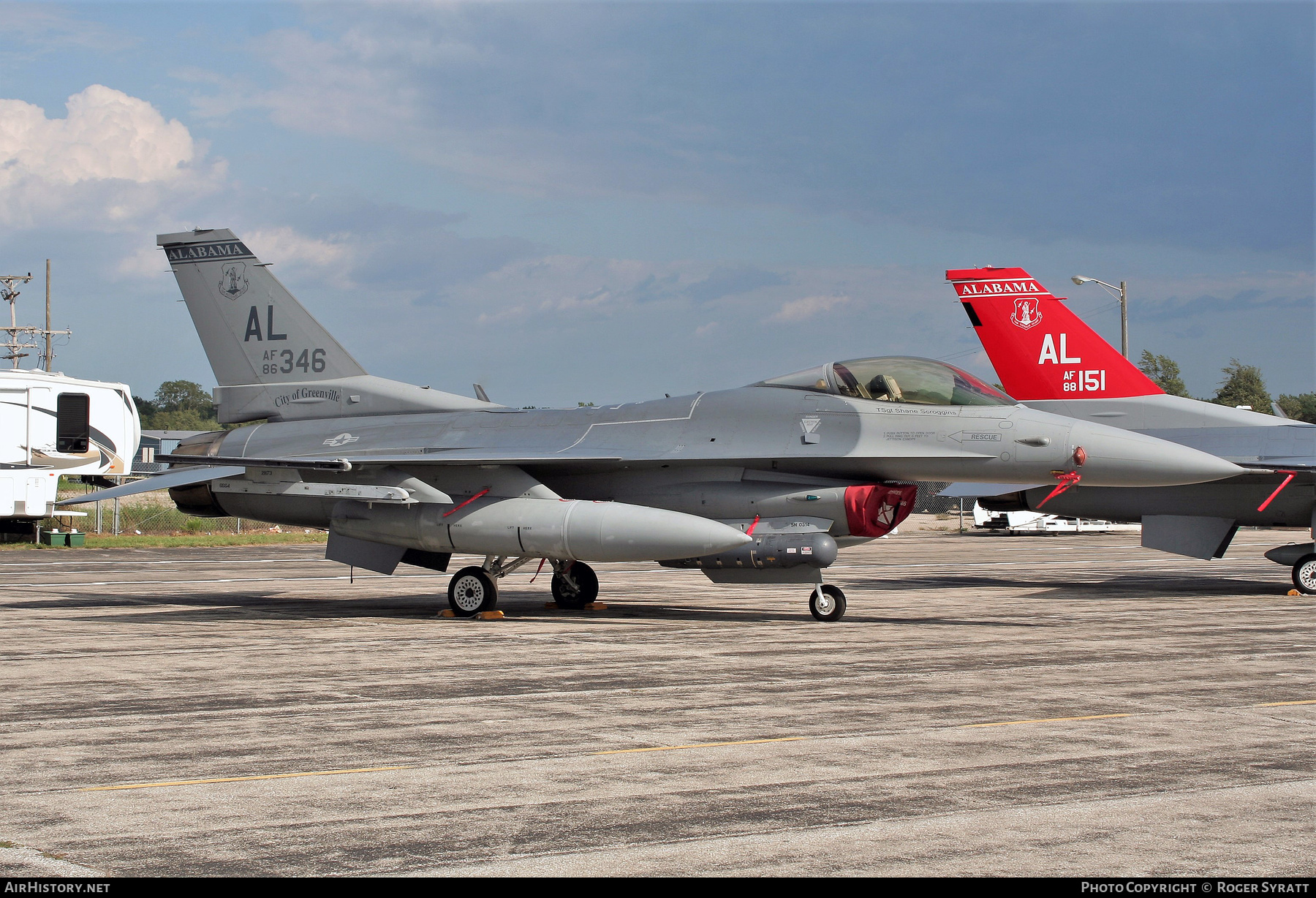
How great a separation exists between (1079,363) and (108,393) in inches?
933

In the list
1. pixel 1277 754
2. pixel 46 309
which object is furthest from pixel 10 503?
pixel 1277 754

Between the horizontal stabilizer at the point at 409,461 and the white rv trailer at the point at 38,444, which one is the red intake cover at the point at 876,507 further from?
→ the white rv trailer at the point at 38,444

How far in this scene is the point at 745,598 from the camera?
57.4ft

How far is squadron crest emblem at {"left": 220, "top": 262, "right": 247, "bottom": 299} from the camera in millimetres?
16766

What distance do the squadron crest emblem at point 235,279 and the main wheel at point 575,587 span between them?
5.95 m

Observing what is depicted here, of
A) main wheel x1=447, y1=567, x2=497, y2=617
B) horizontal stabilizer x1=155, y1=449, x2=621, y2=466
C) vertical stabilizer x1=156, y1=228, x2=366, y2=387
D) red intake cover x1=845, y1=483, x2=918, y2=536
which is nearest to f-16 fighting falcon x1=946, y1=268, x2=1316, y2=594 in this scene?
red intake cover x1=845, y1=483, x2=918, y2=536

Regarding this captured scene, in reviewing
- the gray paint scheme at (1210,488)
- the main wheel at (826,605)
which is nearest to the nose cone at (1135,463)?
the main wheel at (826,605)

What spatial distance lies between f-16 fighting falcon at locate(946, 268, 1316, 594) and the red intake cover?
4743 mm

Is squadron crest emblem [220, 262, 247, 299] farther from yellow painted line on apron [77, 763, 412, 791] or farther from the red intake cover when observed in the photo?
yellow painted line on apron [77, 763, 412, 791]

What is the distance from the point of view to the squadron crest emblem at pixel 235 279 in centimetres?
1677

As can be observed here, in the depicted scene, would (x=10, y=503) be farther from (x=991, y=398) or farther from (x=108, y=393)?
(x=991, y=398)

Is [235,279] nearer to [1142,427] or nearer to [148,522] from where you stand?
→ [1142,427]

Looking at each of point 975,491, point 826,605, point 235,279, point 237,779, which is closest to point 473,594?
point 826,605

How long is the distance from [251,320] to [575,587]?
5.89m
